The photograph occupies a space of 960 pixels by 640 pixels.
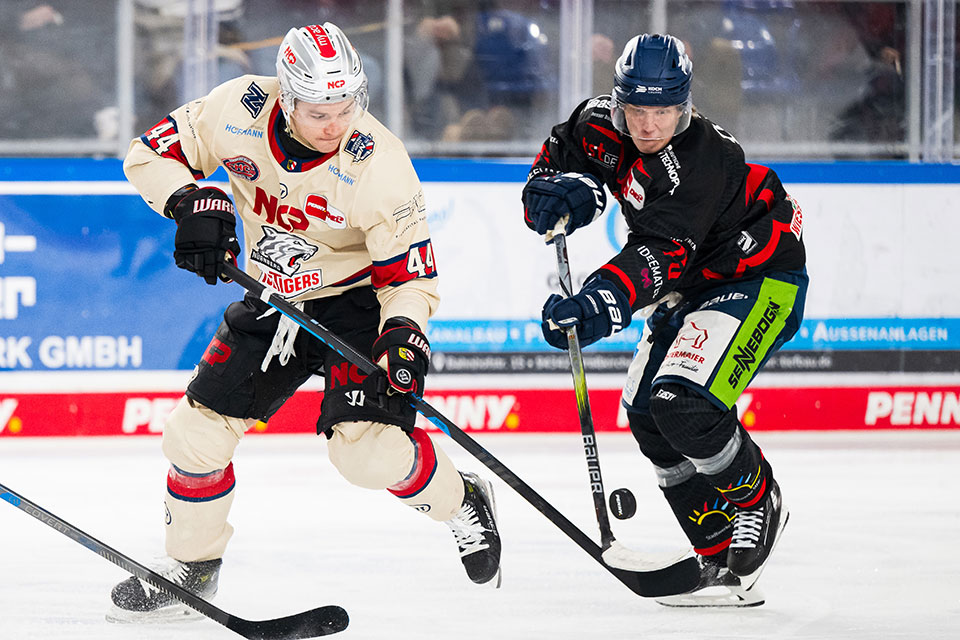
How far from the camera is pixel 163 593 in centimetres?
255

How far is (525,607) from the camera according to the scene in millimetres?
2670

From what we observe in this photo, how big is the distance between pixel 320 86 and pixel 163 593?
3.45 ft

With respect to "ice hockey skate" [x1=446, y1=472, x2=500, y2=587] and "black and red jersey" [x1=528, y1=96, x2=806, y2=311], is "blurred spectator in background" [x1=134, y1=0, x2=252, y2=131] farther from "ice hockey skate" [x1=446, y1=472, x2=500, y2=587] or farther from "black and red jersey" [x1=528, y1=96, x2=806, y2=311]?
"ice hockey skate" [x1=446, y1=472, x2=500, y2=587]

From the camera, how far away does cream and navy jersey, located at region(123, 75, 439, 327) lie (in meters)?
2.50

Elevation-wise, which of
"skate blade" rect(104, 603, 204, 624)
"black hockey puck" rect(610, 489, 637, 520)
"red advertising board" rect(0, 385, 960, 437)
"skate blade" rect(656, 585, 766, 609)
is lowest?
"red advertising board" rect(0, 385, 960, 437)

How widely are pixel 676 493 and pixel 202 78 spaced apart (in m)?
2.87

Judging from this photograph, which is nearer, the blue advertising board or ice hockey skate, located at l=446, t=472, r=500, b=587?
ice hockey skate, located at l=446, t=472, r=500, b=587

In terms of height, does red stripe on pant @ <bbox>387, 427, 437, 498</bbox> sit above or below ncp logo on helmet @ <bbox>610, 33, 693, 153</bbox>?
below

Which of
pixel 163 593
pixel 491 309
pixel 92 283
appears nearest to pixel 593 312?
pixel 163 593

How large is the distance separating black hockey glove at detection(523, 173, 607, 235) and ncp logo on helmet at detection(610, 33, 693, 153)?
16 centimetres

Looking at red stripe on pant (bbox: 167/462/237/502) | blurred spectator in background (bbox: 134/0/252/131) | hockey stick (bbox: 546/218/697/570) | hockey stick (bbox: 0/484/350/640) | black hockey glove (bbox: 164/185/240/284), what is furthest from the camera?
blurred spectator in background (bbox: 134/0/252/131)

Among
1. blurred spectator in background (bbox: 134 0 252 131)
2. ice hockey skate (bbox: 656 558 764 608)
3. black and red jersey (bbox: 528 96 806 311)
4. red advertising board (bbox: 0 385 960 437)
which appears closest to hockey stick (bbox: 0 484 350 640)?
ice hockey skate (bbox: 656 558 764 608)

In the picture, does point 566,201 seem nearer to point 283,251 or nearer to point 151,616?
point 283,251

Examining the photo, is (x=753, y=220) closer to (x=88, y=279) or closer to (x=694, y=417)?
(x=694, y=417)
